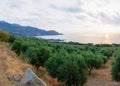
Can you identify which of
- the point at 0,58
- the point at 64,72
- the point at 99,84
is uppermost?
the point at 0,58

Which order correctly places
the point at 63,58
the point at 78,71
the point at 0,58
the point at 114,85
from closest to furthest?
the point at 0,58 → the point at 78,71 → the point at 63,58 → the point at 114,85

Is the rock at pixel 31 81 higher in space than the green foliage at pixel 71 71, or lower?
higher

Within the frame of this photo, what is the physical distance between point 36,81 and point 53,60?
60.6ft

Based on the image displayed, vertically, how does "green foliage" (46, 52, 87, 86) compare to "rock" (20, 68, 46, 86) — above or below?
below

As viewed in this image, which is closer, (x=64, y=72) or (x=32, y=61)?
(x=64, y=72)

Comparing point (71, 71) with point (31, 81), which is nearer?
point (31, 81)

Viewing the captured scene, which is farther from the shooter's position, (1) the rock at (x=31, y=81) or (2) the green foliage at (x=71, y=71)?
(2) the green foliage at (x=71, y=71)

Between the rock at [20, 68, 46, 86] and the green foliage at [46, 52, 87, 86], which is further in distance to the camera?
the green foliage at [46, 52, 87, 86]

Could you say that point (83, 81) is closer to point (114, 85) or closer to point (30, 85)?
point (114, 85)

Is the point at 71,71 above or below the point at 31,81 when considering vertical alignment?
below

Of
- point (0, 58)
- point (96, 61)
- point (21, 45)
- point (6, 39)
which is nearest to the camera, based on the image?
point (0, 58)

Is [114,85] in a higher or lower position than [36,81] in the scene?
lower

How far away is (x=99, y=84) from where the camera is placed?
33.1 metres

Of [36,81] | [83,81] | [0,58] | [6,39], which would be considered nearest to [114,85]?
[83,81]
